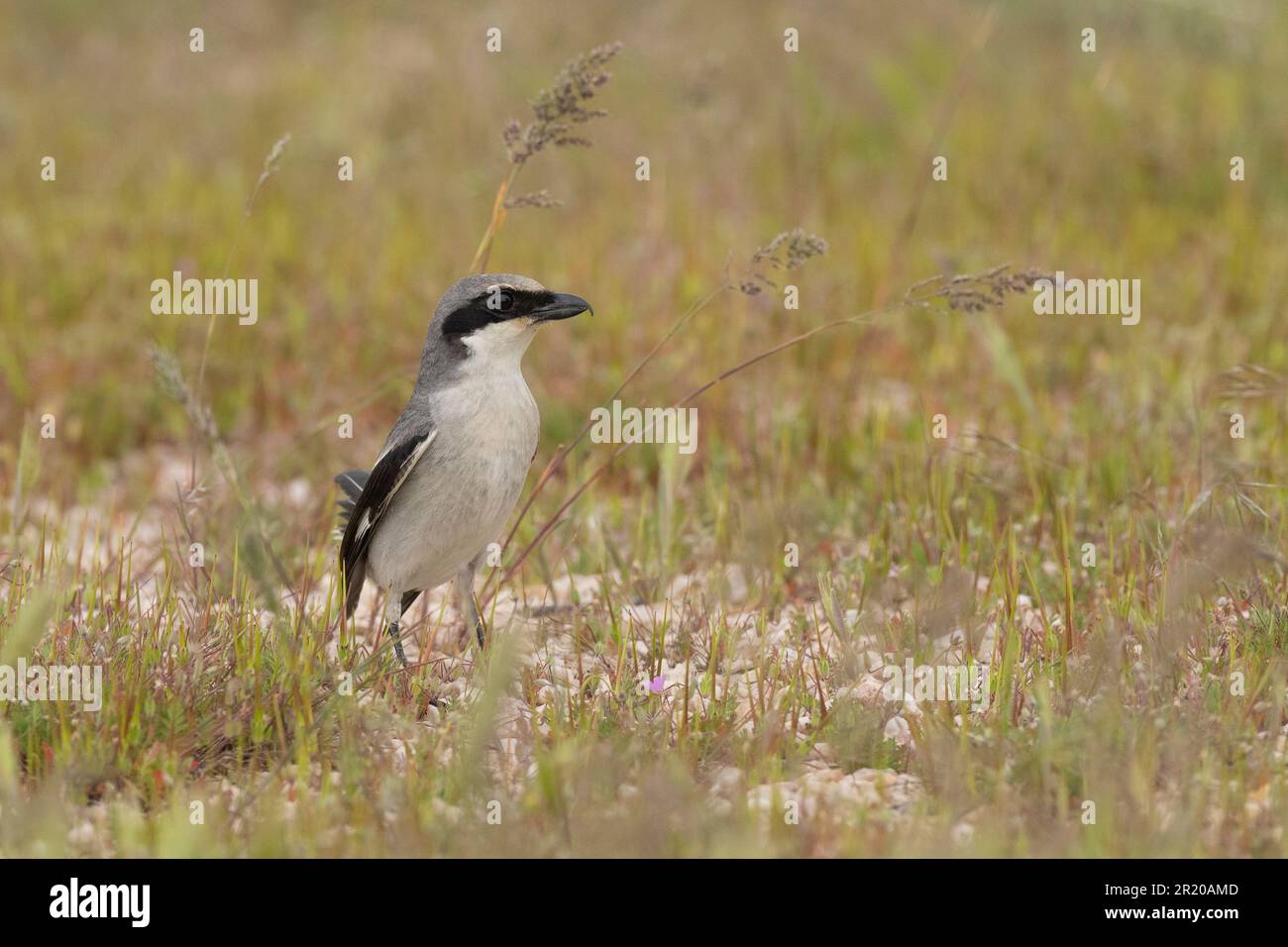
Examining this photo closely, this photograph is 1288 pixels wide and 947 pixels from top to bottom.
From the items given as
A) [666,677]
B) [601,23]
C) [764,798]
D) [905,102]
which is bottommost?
[764,798]

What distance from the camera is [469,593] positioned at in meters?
5.41

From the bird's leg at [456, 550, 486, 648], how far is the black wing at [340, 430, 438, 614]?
1.16 ft

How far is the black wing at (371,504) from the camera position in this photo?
17.0 feet

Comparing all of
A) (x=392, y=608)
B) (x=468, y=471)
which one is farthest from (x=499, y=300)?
(x=392, y=608)

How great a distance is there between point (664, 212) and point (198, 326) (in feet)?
10.9

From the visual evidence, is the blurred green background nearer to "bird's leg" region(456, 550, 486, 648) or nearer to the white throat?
the white throat

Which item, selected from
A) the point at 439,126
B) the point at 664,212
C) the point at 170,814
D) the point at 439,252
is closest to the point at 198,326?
the point at 439,252

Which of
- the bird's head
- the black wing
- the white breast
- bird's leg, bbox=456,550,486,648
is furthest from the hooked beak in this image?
bird's leg, bbox=456,550,486,648

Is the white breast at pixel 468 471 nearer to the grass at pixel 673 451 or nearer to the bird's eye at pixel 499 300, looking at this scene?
the bird's eye at pixel 499 300

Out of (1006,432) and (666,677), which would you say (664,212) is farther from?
(666,677)

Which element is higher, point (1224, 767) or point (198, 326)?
point (198, 326)

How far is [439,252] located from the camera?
9859 mm

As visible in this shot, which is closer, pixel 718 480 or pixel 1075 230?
pixel 718 480

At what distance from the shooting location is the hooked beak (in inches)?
201
